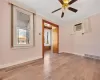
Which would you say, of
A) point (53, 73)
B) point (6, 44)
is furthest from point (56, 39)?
point (53, 73)

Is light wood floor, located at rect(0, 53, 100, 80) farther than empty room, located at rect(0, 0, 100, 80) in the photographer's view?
No

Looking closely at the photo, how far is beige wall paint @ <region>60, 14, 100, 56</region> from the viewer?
421 centimetres

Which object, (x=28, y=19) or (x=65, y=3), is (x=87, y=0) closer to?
(x=65, y=3)

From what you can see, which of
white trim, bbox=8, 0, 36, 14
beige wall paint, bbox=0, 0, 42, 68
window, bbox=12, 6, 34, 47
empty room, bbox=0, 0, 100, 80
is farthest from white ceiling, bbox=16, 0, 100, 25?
beige wall paint, bbox=0, 0, 42, 68

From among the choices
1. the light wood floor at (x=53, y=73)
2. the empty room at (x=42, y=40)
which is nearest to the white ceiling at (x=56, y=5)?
the empty room at (x=42, y=40)

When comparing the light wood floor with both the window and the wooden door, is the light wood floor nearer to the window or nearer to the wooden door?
the window

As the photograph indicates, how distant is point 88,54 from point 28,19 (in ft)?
12.6

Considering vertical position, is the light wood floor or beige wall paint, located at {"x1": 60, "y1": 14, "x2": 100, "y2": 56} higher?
beige wall paint, located at {"x1": 60, "y1": 14, "x2": 100, "y2": 56}

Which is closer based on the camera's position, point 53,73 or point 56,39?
point 53,73

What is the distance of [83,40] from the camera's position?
16.3 feet

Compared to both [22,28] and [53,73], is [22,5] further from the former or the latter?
[53,73]

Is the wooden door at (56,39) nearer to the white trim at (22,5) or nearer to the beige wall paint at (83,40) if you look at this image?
the beige wall paint at (83,40)

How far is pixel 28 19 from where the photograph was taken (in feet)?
12.2

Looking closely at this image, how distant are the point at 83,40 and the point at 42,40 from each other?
2.57m
